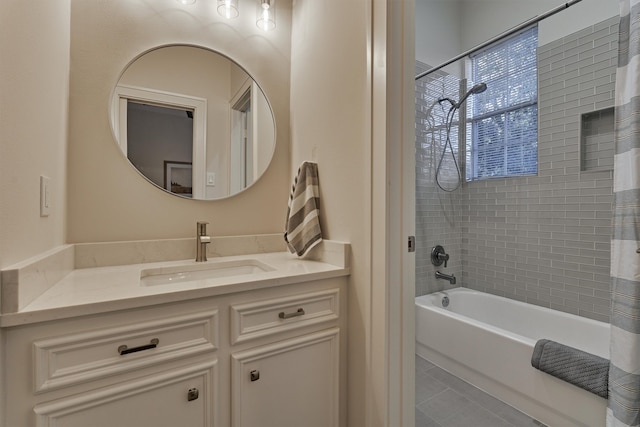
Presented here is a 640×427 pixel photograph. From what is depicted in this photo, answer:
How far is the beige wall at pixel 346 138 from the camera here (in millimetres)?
1158

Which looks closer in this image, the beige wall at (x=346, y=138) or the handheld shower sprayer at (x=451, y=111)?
the beige wall at (x=346, y=138)

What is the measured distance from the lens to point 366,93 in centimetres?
114

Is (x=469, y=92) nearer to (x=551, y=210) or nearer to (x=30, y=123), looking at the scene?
(x=551, y=210)

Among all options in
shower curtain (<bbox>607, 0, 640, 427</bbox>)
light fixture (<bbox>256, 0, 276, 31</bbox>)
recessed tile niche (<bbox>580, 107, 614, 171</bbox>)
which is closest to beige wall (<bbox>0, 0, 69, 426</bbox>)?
light fixture (<bbox>256, 0, 276, 31</bbox>)

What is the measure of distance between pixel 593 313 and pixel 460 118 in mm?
1698

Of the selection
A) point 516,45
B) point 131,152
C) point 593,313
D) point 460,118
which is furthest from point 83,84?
point 593,313

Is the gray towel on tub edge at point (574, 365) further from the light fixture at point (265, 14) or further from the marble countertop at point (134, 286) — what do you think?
the light fixture at point (265, 14)

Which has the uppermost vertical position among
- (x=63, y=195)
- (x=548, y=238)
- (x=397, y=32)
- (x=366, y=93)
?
(x=397, y=32)

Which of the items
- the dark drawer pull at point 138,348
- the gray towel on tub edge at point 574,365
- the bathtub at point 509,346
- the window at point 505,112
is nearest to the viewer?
the dark drawer pull at point 138,348

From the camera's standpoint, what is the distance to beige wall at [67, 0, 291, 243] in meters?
1.26

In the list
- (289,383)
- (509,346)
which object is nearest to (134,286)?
(289,383)

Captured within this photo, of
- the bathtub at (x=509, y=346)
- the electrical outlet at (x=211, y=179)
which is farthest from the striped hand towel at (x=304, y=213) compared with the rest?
the bathtub at (x=509, y=346)

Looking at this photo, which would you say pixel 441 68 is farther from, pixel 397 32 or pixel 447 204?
pixel 397 32

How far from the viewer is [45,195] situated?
0.94 meters
